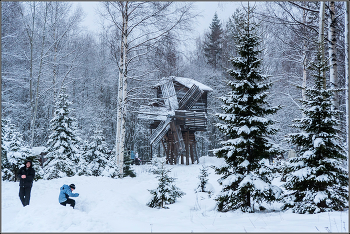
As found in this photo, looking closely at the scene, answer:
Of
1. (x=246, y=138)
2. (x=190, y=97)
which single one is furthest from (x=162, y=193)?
(x=190, y=97)

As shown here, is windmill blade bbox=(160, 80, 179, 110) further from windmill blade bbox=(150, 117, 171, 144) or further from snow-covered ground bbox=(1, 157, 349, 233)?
snow-covered ground bbox=(1, 157, 349, 233)

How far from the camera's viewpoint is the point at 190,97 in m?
22.2

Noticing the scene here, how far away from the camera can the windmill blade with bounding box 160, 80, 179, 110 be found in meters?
22.3

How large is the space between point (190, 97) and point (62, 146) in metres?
10.2

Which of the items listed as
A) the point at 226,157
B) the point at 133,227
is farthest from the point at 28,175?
the point at 226,157

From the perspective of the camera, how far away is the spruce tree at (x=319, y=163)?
6.76m

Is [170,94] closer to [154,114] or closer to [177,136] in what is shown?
[154,114]

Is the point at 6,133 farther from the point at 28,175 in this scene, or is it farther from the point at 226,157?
the point at 226,157

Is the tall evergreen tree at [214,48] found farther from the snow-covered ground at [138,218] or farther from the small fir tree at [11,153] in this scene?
the snow-covered ground at [138,218]

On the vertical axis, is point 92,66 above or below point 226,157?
above

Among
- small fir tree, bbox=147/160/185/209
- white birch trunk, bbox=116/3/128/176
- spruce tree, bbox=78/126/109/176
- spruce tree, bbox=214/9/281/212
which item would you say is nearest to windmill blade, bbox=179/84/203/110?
spruce tree, bbox=78/126/109/176

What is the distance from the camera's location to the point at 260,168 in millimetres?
7773

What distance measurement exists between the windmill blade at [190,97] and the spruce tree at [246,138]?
1363 centimetres

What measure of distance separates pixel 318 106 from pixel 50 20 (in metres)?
19.0
